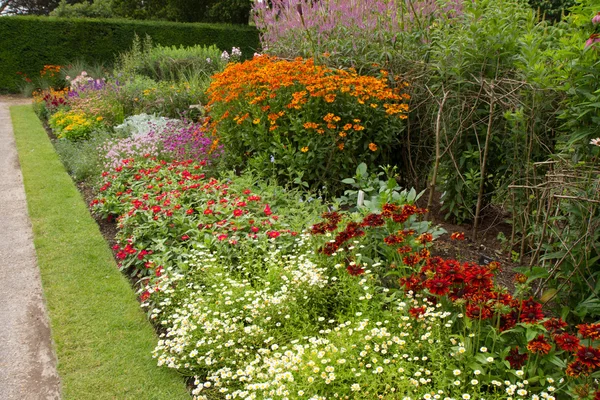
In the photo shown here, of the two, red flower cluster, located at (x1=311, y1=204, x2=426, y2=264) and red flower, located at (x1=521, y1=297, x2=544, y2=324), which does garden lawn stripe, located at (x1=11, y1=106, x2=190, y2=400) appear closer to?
red flower cluster, located at (x1=311, y1=204, x2=426, y2=264)

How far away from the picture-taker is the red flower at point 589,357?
1886mm

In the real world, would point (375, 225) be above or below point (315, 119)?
below

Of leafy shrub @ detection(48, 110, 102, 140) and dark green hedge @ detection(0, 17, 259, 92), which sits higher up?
dark green hedge @ detection(0, 17, 259, 92)

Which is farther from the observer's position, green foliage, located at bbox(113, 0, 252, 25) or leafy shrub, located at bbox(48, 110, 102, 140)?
green foliage, located at bbox(113, 0, 252, 25)

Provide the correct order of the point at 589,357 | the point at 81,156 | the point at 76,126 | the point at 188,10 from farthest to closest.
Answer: the point at 188,10, the point at 76,126, the point at 81,156, the point at 589,357

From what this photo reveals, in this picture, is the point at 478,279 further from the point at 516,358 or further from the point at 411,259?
the point at 411,259

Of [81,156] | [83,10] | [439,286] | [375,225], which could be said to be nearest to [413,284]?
[439,286]

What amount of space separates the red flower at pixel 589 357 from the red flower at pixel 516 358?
1.09 ft

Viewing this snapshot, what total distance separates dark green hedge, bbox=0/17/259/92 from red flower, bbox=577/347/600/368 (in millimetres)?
16555

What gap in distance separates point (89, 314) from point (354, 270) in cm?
196

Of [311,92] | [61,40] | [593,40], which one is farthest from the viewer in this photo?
[61,40]

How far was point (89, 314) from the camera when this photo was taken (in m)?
3.48

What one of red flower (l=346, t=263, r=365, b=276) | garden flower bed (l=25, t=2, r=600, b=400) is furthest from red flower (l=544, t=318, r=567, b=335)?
red flower (l=346, t=263, r=365, b=276)

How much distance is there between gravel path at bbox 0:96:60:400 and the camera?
2.82 meters
